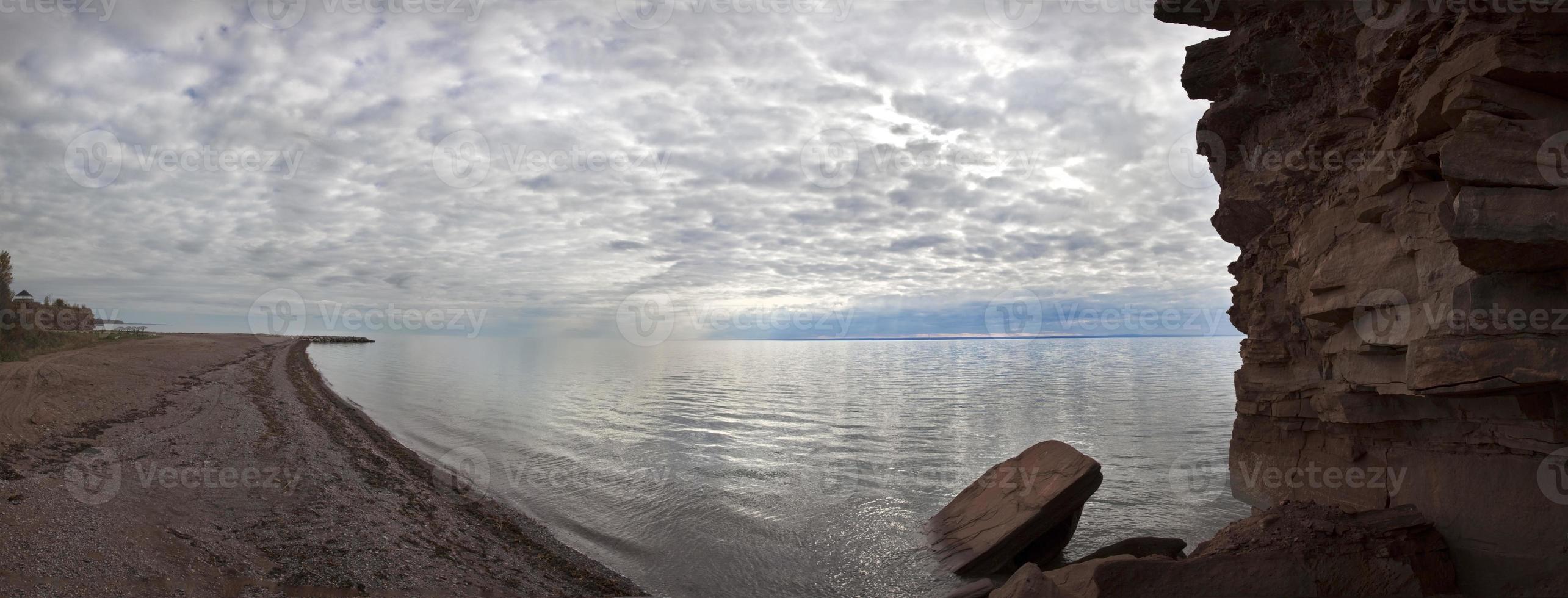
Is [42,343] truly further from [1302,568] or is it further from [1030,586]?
[1302,568]

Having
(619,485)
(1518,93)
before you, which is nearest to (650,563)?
(619,485)

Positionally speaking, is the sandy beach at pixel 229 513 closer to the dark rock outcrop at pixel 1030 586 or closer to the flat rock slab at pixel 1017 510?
the flat rock slab at pixel 1017 510

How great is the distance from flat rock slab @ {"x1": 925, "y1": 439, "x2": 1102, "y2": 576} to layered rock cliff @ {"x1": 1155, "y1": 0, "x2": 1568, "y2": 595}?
4674mm

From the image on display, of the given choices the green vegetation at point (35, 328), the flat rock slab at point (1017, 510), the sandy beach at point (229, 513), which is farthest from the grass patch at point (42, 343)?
the flat rock slab at point (1017, 510)

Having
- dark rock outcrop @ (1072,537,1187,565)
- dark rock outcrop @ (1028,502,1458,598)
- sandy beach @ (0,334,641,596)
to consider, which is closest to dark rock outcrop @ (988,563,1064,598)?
dark rock outcrop @ (1028,502,1458,598)

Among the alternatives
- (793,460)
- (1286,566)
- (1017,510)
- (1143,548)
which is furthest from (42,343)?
(1286,566)

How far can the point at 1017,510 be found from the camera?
44.1 ft

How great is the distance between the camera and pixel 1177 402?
134 ft

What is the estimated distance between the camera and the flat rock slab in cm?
1305

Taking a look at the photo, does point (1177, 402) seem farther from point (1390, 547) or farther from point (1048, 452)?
point (1390, 547)

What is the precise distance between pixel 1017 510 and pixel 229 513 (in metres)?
15.6

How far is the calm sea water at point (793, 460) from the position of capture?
14.8 meters

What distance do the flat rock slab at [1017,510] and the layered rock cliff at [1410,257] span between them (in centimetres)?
467

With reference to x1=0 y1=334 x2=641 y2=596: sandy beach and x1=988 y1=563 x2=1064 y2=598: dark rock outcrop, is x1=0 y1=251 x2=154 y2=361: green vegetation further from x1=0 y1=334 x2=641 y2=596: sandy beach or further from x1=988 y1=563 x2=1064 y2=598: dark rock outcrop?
x1=988 y1=563 x2=1064 y2=598: dark rock outcrop
